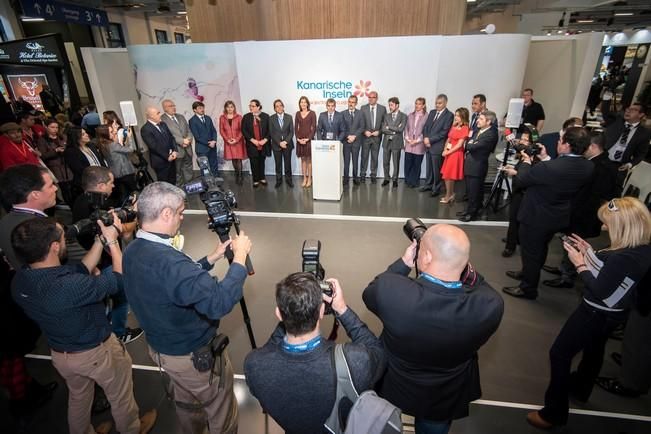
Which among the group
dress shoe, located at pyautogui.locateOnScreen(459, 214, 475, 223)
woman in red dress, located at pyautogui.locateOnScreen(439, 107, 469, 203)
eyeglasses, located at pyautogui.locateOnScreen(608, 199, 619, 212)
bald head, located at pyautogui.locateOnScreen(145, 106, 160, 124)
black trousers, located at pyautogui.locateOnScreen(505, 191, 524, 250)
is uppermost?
bald head, located at pyautogui.locateOnScreen(145, 106, 160, 124)

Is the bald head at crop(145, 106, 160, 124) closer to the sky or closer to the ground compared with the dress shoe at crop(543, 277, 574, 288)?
closer to the sky

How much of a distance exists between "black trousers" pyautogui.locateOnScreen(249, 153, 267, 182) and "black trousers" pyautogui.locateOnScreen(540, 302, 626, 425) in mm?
5688

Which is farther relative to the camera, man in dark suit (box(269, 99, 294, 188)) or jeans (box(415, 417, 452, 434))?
man in dark suit (box(269, 99, 294, 188))

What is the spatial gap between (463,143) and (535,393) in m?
3.81

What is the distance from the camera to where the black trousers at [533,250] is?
3.13 metres

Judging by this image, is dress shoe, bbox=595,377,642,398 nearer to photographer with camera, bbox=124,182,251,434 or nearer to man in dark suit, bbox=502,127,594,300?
man in dark suit, bbox=502,127,594,300

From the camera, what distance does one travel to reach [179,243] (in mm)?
2186

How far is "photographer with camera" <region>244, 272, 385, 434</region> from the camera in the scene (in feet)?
3.68

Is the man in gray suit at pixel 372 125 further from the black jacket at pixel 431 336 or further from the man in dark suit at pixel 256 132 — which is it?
the black jacket at pixel 431 336

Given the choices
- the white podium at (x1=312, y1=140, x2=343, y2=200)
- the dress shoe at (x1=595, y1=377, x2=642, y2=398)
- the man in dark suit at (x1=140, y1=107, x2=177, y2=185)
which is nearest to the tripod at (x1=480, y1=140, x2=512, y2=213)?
the white podium at (x1=312, y1=140, x2=343, y2=200)

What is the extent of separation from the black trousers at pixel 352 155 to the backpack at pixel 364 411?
19.2 feet

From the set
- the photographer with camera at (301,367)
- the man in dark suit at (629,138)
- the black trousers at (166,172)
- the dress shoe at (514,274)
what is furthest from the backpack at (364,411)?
the black trousers at (166,172)

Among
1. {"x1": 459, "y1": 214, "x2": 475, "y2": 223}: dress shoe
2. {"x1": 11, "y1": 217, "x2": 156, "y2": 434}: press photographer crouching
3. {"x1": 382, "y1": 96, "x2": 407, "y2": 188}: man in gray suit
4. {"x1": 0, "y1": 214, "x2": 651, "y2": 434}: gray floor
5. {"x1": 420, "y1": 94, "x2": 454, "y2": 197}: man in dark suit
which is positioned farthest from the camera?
{"x1": 382, "y1": 96, "x2": 407, "y2": 188}: man in gray suit

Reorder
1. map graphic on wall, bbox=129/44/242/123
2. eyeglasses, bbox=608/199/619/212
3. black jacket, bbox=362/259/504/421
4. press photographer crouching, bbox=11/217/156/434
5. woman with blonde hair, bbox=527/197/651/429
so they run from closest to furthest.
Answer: black jacket, bbox=362/259/504/421 → press photographer crouching, bbox=11/217/156/434 → woman with blonde hair, bbox=527/197/651/429 → eyeglasses, bbox=608/199/619/212 → map graphic on wall, bbox=129/44/242/123
